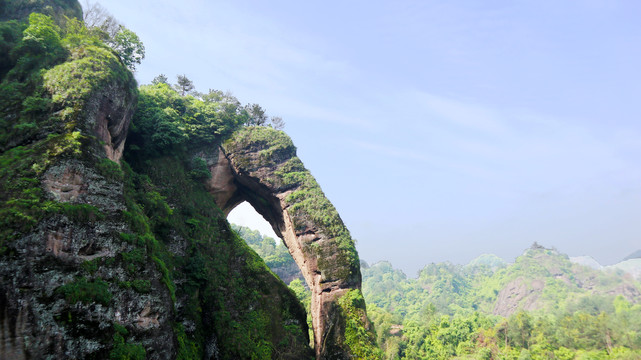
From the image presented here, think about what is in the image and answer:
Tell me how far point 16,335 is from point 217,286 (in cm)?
984

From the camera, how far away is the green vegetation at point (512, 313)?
139 feet

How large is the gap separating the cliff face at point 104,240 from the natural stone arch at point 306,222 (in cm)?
190

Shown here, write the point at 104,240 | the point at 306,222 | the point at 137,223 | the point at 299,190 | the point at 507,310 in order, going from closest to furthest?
1. the point at 104,240
2. the point at 137,223
3. the point at 306,222
4. the point at 299,190
5. the point at 507,310

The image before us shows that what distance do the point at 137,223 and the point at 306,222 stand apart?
11765 millimetres

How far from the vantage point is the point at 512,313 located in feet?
337

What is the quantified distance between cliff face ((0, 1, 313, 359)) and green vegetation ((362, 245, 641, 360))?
29.8 m

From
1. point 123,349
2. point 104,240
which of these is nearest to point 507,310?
point 123,349

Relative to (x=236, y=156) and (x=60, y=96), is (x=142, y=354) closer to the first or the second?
(x=60, y=96)

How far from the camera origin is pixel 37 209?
36.3 feet

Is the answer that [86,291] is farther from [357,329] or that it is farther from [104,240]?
[357,329]

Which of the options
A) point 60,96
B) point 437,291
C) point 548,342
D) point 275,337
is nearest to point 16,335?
point 60,96

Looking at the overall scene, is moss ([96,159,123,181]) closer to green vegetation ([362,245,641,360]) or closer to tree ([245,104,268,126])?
tree ([245,104,268,126])

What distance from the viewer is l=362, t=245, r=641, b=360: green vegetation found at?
139 feet

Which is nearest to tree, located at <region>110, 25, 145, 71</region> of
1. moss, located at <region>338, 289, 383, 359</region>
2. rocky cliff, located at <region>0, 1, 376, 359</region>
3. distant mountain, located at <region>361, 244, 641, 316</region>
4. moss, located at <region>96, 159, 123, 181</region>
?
rocky cliff, located at <region>0, 1, 376, 359</region>
